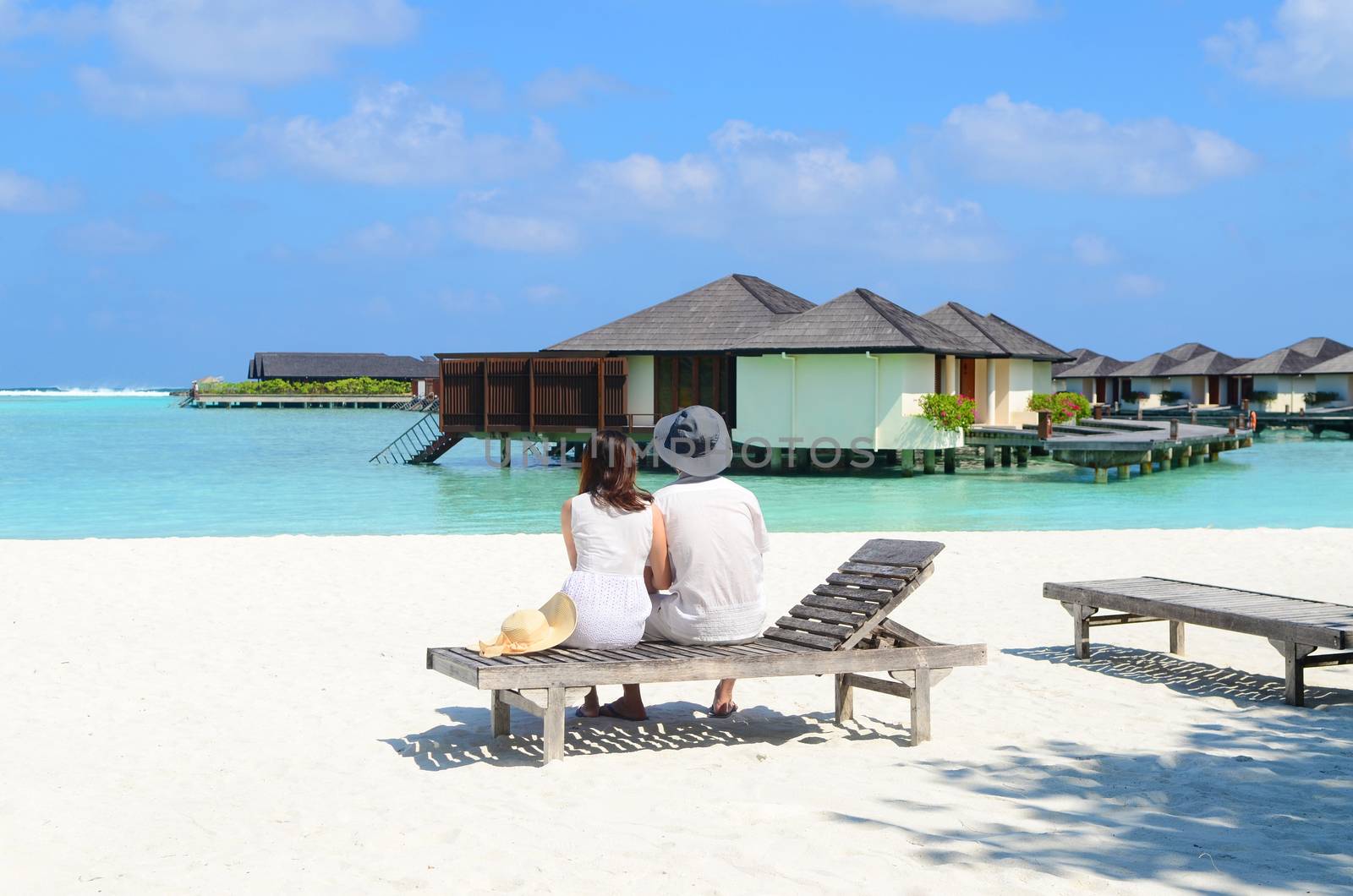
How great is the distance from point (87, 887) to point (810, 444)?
2875 cm

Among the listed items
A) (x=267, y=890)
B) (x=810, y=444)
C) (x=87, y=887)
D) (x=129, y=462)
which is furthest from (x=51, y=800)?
(x=129, y=462)

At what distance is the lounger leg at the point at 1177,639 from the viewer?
817cm

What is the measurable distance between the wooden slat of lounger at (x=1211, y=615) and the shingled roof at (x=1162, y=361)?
66.5 metres

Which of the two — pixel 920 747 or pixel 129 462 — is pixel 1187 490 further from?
pixel 129 462

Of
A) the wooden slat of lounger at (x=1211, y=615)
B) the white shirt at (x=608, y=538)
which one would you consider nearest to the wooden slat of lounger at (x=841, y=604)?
the white shirt at (x=608, y=538)

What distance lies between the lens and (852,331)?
3086 centimetres

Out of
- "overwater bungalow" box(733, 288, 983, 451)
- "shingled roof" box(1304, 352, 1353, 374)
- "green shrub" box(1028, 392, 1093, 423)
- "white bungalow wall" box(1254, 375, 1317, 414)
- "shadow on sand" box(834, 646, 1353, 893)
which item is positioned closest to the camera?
"shadow on sand" box(834, 646, 1353, 893)

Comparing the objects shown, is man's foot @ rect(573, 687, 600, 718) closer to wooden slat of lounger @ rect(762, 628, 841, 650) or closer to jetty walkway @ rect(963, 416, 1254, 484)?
wooden slat of lounger @ rect(762, 628, 841, 650)

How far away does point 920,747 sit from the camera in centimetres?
582

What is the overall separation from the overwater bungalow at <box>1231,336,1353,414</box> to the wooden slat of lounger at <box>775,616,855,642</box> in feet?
210

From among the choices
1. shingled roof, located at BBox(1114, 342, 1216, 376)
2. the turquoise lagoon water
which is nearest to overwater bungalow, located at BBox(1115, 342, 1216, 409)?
shingled roof, located at BBox(1114, 342, 1216, 376)

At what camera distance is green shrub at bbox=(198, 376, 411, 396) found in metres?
111

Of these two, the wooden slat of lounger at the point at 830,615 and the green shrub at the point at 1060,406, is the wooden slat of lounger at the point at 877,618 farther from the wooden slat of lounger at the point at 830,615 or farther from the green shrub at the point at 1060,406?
the green shrub at the point at 1060,406

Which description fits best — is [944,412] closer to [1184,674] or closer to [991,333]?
[991,333]
